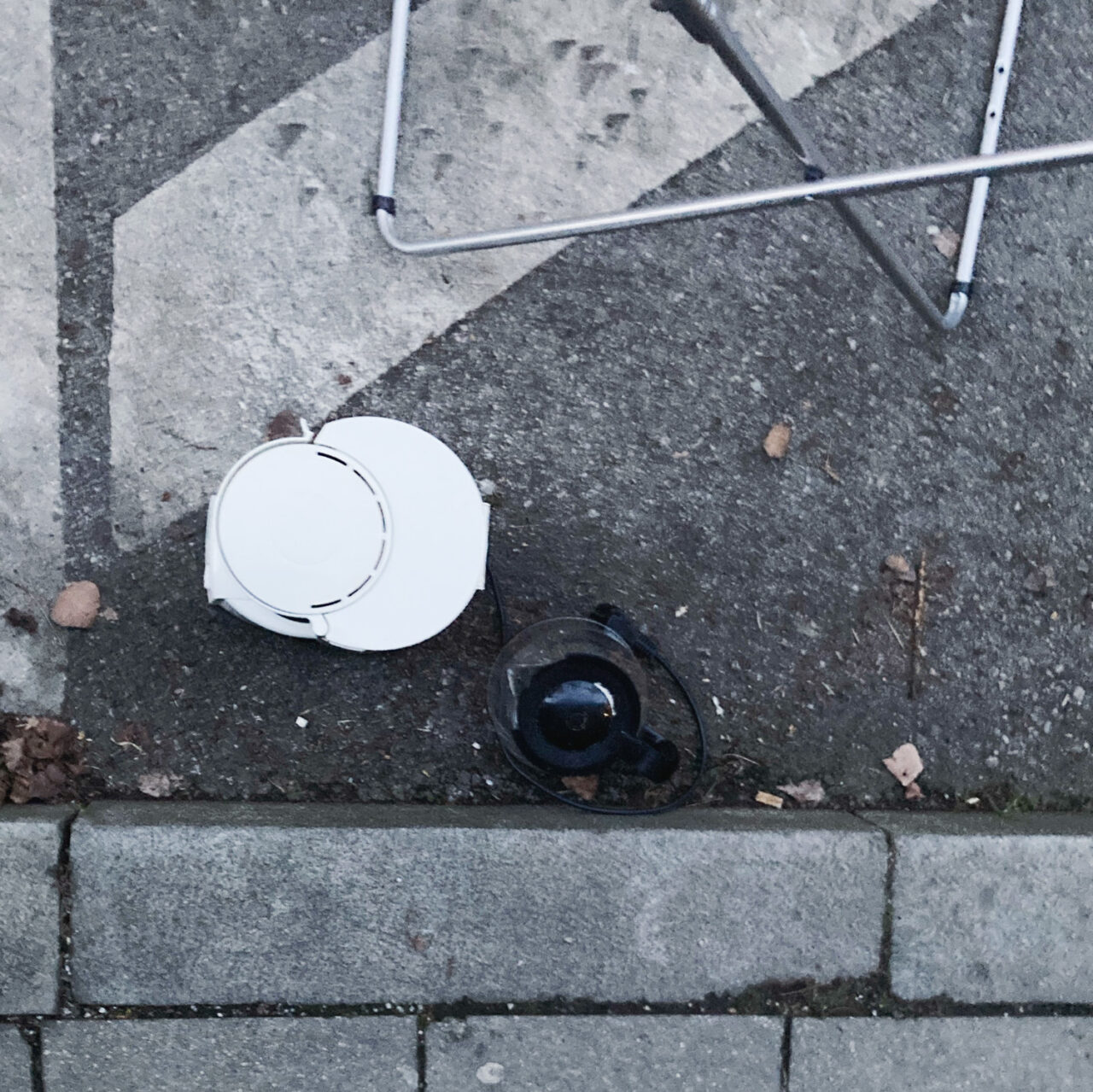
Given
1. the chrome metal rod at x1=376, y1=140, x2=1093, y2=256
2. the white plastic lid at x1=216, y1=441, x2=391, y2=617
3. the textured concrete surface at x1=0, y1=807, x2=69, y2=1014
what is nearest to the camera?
the chrome metal rod at x1=376, y1=140, x2=1093, y2=256

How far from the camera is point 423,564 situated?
2.15 metres

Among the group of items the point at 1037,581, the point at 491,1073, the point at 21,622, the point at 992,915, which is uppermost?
the point at 1037,581

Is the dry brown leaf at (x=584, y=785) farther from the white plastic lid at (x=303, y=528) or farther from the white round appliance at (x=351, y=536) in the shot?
the white plastic lid at (x=303, y=528)

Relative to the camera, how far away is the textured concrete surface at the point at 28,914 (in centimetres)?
218

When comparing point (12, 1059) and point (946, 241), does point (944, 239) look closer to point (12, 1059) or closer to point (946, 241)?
point (946, 241)

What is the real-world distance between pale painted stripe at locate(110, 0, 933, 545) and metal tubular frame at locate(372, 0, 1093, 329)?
11cm

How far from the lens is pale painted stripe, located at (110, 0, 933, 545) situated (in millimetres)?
2381

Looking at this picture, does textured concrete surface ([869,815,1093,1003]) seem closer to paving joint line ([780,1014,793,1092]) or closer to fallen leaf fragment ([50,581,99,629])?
paving joint line ([780,1014,793,1092])

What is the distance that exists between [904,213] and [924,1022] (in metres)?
2.02

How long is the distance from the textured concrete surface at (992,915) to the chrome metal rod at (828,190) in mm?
1477

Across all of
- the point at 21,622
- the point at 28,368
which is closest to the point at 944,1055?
the point at 21,622

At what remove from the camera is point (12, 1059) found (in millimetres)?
2205

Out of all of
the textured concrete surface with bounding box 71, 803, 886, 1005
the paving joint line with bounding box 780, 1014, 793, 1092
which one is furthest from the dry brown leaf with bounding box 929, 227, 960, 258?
the paving joint line with bounding box 780, 1014, 793, 1092

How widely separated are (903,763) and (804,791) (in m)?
0.27
